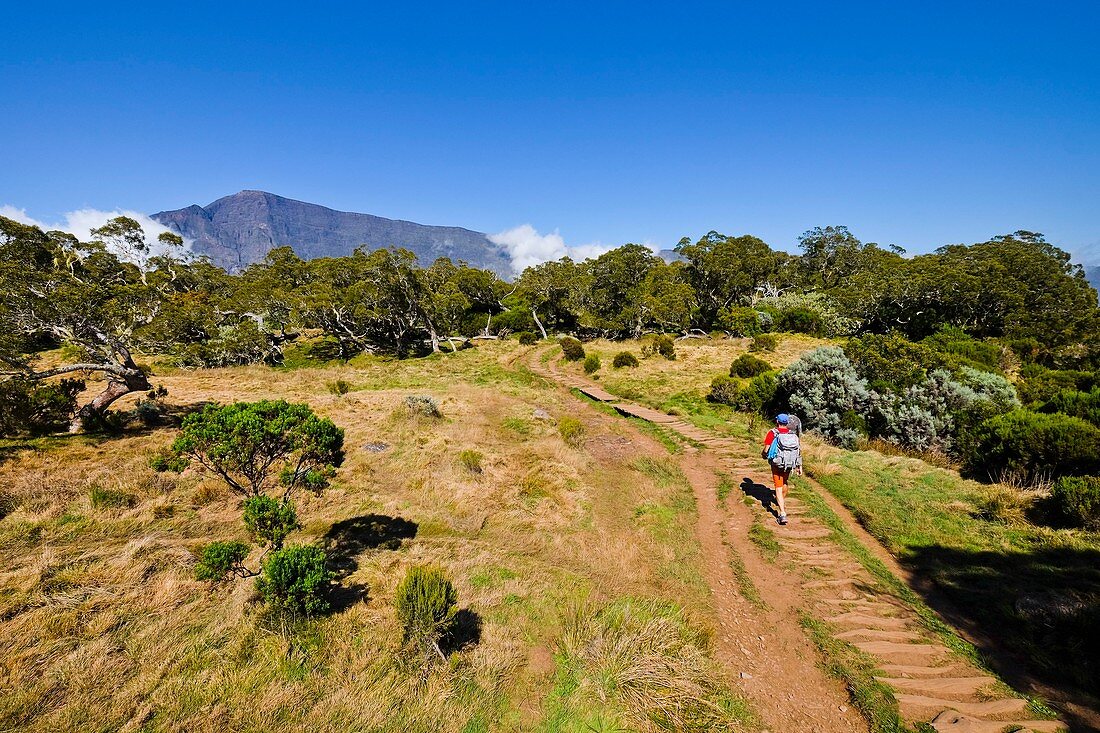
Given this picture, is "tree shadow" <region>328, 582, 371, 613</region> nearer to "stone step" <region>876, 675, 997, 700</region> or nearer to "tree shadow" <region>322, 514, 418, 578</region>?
"tree shadow" <region>322, 514, 418, 578</region>

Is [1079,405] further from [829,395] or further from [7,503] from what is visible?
[7,503]

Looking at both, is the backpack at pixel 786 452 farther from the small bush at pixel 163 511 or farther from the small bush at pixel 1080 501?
the small bush at pixel 163 511

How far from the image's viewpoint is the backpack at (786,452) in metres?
9.44

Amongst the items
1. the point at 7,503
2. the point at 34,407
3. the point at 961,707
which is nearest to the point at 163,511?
the point at 7,503

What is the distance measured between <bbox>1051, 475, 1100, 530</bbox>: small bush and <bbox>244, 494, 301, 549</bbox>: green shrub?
49.6 ft

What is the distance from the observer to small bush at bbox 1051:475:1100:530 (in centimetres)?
796

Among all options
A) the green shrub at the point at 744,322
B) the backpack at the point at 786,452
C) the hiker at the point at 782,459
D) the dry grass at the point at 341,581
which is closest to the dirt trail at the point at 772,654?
the dry grass at the point at 341,581

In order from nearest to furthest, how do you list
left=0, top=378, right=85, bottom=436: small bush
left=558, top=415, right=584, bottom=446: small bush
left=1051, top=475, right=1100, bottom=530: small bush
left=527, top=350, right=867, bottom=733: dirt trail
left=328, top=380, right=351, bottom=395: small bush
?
1. left=527, top=350, right=867, bottom=733: dirt trail
2. left=1051, top=475, right=1100, bottom=530: small bush
3. left=0, top=378, right=85, bottom=436: small bush
4. left=558, top=415, right=584, bottom=446: small bush
5. left=328, top=380, right=351, bottom=395: small bush

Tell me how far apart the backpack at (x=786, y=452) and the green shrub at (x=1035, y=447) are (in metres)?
6.07

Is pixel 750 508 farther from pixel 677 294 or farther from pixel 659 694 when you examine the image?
pixel 677 294

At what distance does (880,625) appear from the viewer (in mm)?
6449

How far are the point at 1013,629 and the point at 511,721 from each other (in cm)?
766

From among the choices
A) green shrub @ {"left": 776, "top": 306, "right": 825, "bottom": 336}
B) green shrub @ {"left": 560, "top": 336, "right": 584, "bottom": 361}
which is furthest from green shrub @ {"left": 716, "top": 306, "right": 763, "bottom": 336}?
green shrub @ {"left": 560, "top": 336, "right": 584, "bottom": 361}

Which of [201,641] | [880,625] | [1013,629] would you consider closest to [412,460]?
[201,641]
